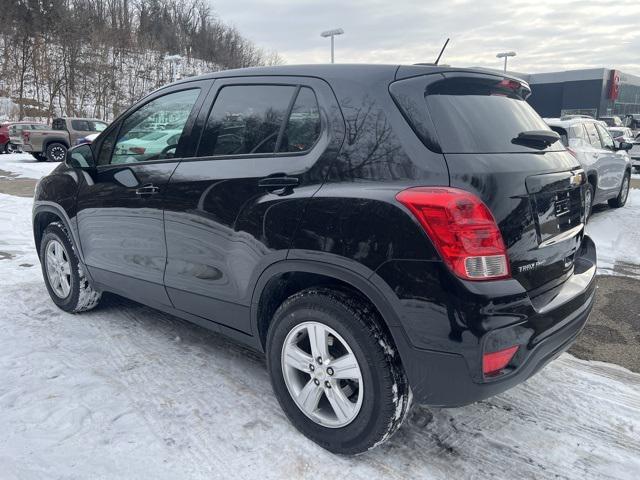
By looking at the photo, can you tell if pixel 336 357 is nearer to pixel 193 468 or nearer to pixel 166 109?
pixel 193 468

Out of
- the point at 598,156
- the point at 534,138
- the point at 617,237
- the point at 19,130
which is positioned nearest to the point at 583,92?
the point at 19,130

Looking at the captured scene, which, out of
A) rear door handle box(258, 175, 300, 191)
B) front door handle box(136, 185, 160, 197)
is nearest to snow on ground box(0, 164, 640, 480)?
front door handle box(136, 185, 160, 197)

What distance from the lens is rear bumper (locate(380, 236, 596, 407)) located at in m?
1.91

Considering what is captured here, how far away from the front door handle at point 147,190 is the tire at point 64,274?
3.75 ft

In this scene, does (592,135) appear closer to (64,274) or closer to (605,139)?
(605,139)

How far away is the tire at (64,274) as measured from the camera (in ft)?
13.0

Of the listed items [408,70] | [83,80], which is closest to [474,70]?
[408,70]

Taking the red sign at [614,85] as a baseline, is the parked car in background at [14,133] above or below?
below

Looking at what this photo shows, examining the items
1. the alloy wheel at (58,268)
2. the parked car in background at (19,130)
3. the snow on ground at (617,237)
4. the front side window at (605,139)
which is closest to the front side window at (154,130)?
the alloy wheel at (58,268)

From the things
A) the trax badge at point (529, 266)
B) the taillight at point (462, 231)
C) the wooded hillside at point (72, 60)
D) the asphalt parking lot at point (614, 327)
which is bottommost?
the asphalt parking lot at point (614, 327)

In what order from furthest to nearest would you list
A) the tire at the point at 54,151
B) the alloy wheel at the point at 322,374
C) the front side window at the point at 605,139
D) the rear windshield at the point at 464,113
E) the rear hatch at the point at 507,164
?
1. the tire at the point at 54,151
2. the front side window at the point at 605,139
3. the alloy wheel at the point at 322,374
4. the rear windshield at the point at 464,113
5. the rear hatch at the point at 507,164

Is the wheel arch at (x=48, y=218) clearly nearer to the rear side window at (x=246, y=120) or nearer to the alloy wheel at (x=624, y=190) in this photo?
the rear side window at (x=246, y=120)

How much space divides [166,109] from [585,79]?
69.8 m

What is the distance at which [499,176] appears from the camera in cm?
205
